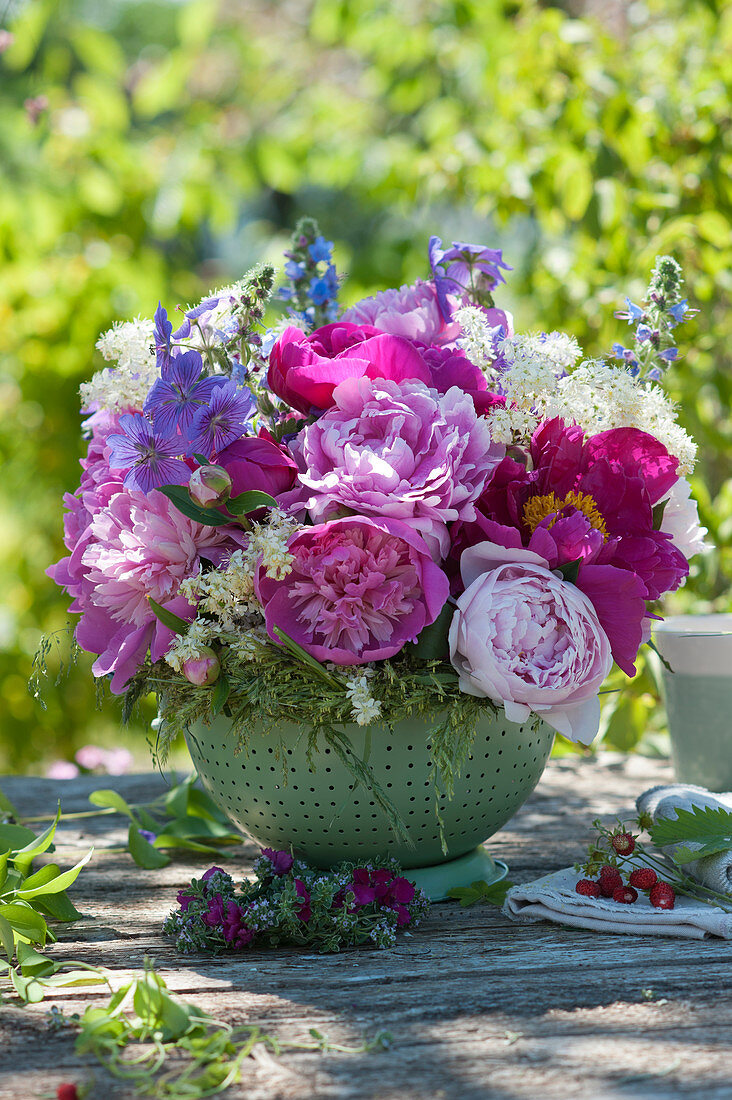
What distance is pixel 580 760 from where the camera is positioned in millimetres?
1477

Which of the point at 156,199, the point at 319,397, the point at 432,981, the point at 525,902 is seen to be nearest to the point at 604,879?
the point at 525,902

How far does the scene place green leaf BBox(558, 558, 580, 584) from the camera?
0.74 m

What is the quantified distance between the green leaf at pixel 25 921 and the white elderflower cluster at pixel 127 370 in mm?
411

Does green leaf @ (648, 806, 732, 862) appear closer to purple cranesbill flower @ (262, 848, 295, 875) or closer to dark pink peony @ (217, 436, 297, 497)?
purple cranesbill flower @ (262, 848, 295, 875)

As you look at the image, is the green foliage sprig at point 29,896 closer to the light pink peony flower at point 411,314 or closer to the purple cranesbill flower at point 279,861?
the purple cranesbill flower at point 279,861

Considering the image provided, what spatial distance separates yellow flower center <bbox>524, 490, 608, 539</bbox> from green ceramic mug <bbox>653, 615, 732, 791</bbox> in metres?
0.30

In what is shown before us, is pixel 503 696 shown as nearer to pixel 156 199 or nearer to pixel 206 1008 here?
pixel 206 1008

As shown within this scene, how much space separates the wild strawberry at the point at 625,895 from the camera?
0.80 m

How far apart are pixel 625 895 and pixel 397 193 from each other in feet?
6.16

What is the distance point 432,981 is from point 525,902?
0.53 ft

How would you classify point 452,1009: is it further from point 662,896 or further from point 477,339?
point 477,339

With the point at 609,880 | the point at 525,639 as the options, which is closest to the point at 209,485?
the point at 525,639

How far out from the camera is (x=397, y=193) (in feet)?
7.57

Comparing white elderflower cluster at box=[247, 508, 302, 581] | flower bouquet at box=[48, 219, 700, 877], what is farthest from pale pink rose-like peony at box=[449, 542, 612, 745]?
white elderflower cluster at box=[247, 508, 302, 581]
